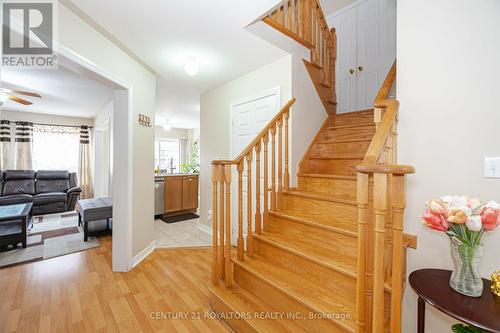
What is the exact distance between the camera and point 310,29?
8.96 ft

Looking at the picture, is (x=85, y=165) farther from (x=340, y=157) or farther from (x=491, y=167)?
(x=491, y=167)

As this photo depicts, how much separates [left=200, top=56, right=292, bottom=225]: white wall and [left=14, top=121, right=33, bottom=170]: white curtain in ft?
15.7

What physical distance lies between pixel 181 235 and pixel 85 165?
14.4 feet

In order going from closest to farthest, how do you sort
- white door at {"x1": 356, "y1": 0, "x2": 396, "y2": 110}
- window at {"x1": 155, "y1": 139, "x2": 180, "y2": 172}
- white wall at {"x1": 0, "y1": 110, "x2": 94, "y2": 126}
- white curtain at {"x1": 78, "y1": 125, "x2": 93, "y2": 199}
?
1. white door at {"x1": 356, "y1": 0, "x2": 396, "y2": 110}
2. white wall at {"x1": 0, "y1": 110, "x2": 94, "y2": 126}
3. white curtain at {"x1": 78, "y1": 125, "x2": 93, "y2": 199}
4. window at {"x1": 155, "y1": 139, "x2": 180, "y2": 172}

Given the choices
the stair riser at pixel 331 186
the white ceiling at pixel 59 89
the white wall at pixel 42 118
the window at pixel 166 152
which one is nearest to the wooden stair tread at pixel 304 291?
the stair riser at pixel 331 186

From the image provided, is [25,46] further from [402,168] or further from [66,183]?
[66,183]

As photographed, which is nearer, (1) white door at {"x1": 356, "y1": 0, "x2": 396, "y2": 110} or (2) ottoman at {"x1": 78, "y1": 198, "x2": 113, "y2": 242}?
(1) white door at {"x1": 356, "y1": 0, "x2": 396, "y2": 110}

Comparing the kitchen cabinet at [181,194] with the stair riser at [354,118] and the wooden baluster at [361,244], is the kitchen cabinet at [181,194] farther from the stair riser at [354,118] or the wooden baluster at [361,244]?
the wooden baluster at [361,244]

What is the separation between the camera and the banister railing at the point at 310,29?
234 cm

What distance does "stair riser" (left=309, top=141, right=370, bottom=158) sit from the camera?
2.41 meters

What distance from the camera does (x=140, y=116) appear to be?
2.80m

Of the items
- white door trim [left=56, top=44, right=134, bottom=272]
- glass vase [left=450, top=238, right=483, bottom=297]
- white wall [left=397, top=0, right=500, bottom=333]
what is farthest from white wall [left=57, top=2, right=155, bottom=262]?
glass vase [left=450, top=238, right=483, bottom=297]

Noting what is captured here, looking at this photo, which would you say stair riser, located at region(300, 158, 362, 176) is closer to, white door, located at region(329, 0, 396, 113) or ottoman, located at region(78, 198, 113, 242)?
white door, located at region(329, 0, 396, 113)

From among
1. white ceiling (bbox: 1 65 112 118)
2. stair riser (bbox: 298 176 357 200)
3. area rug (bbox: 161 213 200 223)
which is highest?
white ceiling (bbox: 1 65 112 118)
